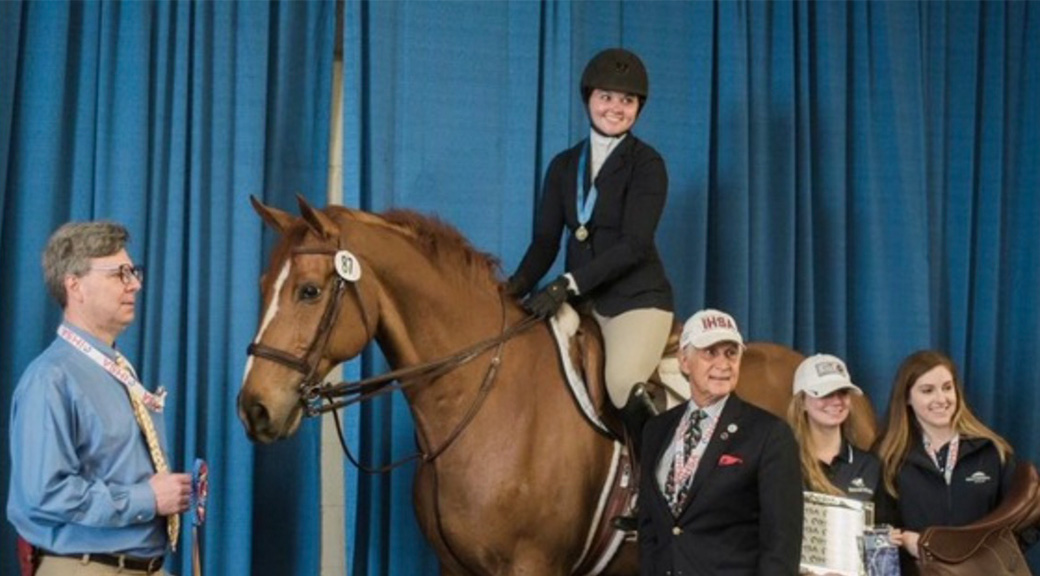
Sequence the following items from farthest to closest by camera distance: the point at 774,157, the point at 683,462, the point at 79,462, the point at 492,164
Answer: the point at 774,157, the point at 492,164, the point at 683,462, the point at 79,462

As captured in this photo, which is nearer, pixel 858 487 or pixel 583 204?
pixel 858 487

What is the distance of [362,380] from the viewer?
354 cm

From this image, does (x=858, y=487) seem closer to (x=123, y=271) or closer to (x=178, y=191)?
(x=123, y=271)

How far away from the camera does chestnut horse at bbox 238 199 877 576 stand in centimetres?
334

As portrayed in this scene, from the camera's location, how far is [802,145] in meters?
5.09

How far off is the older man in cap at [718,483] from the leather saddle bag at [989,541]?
81 centimetres

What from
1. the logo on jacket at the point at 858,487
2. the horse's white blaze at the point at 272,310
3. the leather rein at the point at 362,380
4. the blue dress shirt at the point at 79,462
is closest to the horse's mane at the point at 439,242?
the leather rein at the point at 362,380

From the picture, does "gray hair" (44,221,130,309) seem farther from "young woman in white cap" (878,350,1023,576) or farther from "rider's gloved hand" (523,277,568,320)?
"young woman in white cap" (878,350,1023,576)

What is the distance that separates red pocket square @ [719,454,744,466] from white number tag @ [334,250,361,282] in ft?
3.70

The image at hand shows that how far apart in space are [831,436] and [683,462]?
717 mm

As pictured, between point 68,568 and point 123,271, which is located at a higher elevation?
point 123,271

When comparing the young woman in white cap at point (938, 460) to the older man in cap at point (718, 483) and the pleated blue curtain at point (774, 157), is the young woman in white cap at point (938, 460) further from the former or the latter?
the pleated blue curtain at point (774, 157)

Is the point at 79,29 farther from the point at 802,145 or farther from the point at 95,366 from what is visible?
the point at 802,145

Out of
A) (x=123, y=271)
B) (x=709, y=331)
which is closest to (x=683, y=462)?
(x=709, y=331)
